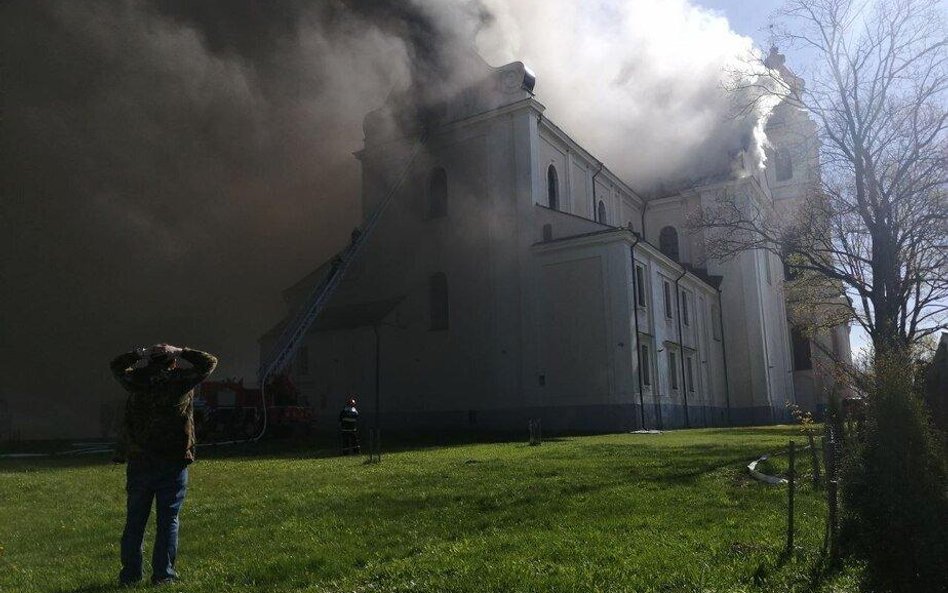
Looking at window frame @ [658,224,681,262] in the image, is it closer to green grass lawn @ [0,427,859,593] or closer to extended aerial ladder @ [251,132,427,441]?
extended aerial ladder @ [251,132,427,441]

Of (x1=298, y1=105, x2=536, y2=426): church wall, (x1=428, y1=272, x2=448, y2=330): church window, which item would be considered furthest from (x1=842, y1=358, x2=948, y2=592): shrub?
(x1=428, y1=272, x2=448, y2=330): church window

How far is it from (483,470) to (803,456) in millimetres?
5425

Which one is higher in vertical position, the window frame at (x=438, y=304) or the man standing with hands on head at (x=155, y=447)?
the window frame at (x=438, y=304)

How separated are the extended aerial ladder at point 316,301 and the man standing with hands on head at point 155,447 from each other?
56.6 feet

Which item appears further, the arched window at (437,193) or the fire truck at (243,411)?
the arched window at (437,193)

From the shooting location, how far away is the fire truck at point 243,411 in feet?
71.5

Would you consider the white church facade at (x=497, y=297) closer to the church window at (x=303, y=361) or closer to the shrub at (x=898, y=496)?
the church window at (x=303, y=361)

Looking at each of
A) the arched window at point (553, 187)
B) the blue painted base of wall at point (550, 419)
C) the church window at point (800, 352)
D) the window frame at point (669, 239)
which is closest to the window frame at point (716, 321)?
the window frame at point (669, 239)

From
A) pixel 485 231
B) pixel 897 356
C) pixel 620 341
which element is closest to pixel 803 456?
pixel 897 356

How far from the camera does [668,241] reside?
41969 mm

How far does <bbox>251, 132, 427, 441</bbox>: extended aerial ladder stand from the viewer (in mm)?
24375

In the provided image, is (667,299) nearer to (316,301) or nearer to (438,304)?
(438,304)

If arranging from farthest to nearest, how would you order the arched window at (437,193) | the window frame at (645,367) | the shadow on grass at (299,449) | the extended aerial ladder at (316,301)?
the arched window at (437,193), the window frame at (645,367), the extended aerial ladder at (316,301), the shadow on grass at (299,449)

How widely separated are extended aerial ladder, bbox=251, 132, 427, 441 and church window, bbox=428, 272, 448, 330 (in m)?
3.23
